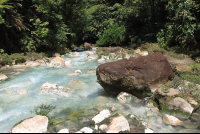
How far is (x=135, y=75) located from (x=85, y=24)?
1628 centimetres

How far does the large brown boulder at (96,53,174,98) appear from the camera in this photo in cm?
491

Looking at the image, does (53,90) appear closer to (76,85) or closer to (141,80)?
(76,85)

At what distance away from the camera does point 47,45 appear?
14.5 m

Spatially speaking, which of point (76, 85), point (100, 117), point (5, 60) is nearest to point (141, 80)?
point (100, 117)

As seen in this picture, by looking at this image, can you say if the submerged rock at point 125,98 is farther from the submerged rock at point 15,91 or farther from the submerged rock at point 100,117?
the submerged rock at point 15,91

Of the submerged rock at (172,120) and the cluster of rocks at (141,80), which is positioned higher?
A: the cluster of rocks at (141,80)

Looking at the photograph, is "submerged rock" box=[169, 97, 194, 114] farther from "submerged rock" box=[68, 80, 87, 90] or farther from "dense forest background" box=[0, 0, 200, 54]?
"dense forest background" box=[0, 0, 200, 54]

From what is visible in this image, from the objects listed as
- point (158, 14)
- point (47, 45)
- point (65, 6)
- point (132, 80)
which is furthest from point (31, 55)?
point (158, 14)

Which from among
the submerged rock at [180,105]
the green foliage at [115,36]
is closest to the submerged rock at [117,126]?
→ the submerged rock at [180,105]

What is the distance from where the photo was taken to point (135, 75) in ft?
16.1

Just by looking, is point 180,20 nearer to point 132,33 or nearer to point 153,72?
point 153,72

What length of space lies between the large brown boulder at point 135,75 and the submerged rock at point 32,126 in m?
2.20

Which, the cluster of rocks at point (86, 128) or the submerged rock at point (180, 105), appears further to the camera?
the submerged rock at point (180, 105)

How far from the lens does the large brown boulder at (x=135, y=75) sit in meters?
4.91
